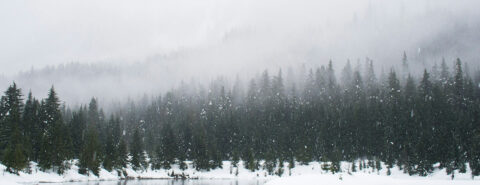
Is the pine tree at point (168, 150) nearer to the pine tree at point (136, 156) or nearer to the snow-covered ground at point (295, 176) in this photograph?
the snow-covered ground at point (295, 176)

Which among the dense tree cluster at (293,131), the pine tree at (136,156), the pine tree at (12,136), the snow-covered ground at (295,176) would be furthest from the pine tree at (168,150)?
the pine tree at (12,136)

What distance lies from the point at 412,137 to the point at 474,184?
83004mm

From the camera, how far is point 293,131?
458ft

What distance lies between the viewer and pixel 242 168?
114 metres

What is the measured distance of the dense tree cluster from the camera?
78.9m

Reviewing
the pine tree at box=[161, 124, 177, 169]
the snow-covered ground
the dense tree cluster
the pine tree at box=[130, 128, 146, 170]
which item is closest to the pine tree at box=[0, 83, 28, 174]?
the dense tree cluster

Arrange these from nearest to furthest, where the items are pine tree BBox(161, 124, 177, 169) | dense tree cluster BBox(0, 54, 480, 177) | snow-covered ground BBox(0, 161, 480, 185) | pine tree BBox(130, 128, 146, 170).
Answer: snow-covered ground BBox(0, 161, 480, 185), dense tree cluster BBox(0, 54, 480, 177), pine tree BBox(130, 128, 146, 170), pine tree BBox(161, 124, 177, 169)

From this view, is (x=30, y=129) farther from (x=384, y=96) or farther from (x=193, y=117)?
(x=384, y=96)

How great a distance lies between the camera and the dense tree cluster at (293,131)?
78875 millimetres

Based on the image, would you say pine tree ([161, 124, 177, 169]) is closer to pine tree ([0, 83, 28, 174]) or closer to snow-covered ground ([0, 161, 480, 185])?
snow-covered ground ([0, 161, 480, 185])

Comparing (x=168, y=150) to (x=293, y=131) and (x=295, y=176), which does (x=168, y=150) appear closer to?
(x=293, y=131)

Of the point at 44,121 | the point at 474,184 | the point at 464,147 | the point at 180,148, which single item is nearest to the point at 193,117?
the point at 180,148

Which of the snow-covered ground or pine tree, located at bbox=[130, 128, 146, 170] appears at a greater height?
pine tree, located at bbox=[130, 128, 146, 170]

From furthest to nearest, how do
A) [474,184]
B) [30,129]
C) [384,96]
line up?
[384,96] < [30,129] < [474,184]
